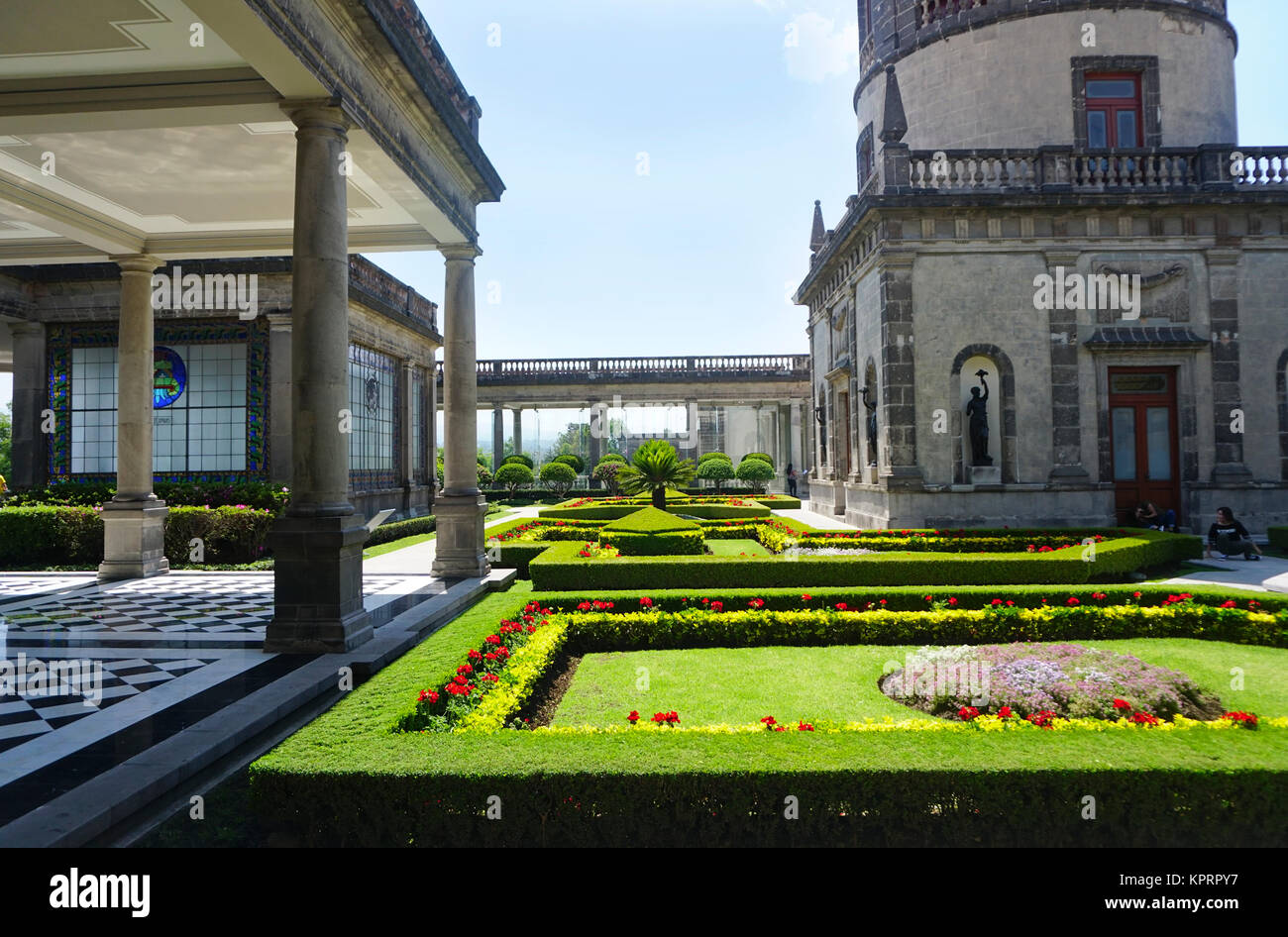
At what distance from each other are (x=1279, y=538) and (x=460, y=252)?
63.9 ft

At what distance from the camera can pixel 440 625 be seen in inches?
375

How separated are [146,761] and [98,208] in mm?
11382

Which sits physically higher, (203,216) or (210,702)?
(203,216)

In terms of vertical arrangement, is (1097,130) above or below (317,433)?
above

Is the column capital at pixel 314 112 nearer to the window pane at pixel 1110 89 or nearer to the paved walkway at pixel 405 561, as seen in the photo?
the paved walkway at pixel 405 561

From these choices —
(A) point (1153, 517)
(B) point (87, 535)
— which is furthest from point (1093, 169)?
(B) point (87, 535)

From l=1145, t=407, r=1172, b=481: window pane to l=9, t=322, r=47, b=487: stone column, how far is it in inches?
1180

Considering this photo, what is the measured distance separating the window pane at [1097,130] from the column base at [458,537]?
20.6 meters

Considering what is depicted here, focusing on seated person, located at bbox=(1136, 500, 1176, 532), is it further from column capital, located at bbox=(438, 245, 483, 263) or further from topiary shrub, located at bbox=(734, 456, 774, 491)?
topiary shrub, located at bbox=(734, 456, 774, 491)

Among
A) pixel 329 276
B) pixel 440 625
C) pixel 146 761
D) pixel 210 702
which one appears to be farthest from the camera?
pixel 440 625

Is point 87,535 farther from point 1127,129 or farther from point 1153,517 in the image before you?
point 1127,129

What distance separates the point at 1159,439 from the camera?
19031 millimetres
